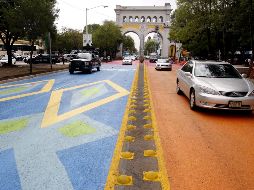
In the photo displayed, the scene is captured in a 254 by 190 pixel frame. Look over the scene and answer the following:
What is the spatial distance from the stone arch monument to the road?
3885 inches

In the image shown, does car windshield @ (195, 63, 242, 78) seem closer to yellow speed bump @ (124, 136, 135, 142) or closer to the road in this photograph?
the road

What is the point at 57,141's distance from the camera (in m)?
6.83

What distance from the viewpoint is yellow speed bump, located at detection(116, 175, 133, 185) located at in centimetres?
476

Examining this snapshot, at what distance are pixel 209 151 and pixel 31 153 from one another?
3.30 meters

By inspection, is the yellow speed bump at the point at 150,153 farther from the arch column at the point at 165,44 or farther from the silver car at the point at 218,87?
the arch column at the point at 165,44

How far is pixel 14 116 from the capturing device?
30.6 ft

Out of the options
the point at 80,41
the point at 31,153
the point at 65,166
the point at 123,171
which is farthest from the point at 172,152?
the point at 80,41

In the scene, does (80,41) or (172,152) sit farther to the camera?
(80,41)

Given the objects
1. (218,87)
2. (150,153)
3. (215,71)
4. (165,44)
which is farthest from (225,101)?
(165,44)

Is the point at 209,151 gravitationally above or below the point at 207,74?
below

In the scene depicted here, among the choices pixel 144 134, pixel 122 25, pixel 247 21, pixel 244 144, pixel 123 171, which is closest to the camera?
pixel 123 171

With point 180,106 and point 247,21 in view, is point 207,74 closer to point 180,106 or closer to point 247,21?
point 180,106

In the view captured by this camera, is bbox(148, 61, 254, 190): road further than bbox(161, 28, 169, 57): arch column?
No

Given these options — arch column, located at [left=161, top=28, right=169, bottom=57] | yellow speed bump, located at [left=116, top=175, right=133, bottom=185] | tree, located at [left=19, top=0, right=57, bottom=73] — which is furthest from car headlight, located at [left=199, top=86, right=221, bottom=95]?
arch column, located at [left=161, top=28, right=169, bottom=57]
